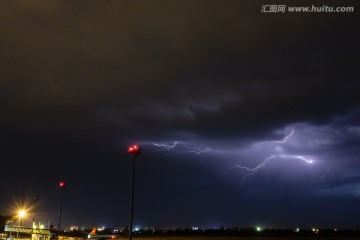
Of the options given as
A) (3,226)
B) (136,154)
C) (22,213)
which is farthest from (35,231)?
(136,154)

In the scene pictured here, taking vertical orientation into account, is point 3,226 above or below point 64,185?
below

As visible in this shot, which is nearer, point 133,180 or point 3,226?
point 133,180

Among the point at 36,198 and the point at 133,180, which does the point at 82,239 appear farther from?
the point at 133,180

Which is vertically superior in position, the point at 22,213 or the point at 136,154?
the point at 136,154

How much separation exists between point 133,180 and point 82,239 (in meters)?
35.3

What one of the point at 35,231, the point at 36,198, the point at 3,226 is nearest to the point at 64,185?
the point at 35,231

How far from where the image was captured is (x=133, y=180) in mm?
33656

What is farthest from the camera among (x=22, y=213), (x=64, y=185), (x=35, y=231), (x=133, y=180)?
(x=22, y=213)

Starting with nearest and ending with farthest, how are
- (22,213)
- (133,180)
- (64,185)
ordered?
(133,180) < (64,185) < (22,213)

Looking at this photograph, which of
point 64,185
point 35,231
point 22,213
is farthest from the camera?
point 22,213

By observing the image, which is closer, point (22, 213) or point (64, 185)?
point (64, 185)

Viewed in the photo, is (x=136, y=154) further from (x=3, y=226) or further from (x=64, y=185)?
(x=3, y=226)

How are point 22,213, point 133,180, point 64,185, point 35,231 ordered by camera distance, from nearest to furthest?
point 133,180
point 64,185
point 35,231
point 22,213

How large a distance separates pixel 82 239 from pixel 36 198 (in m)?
15.5
